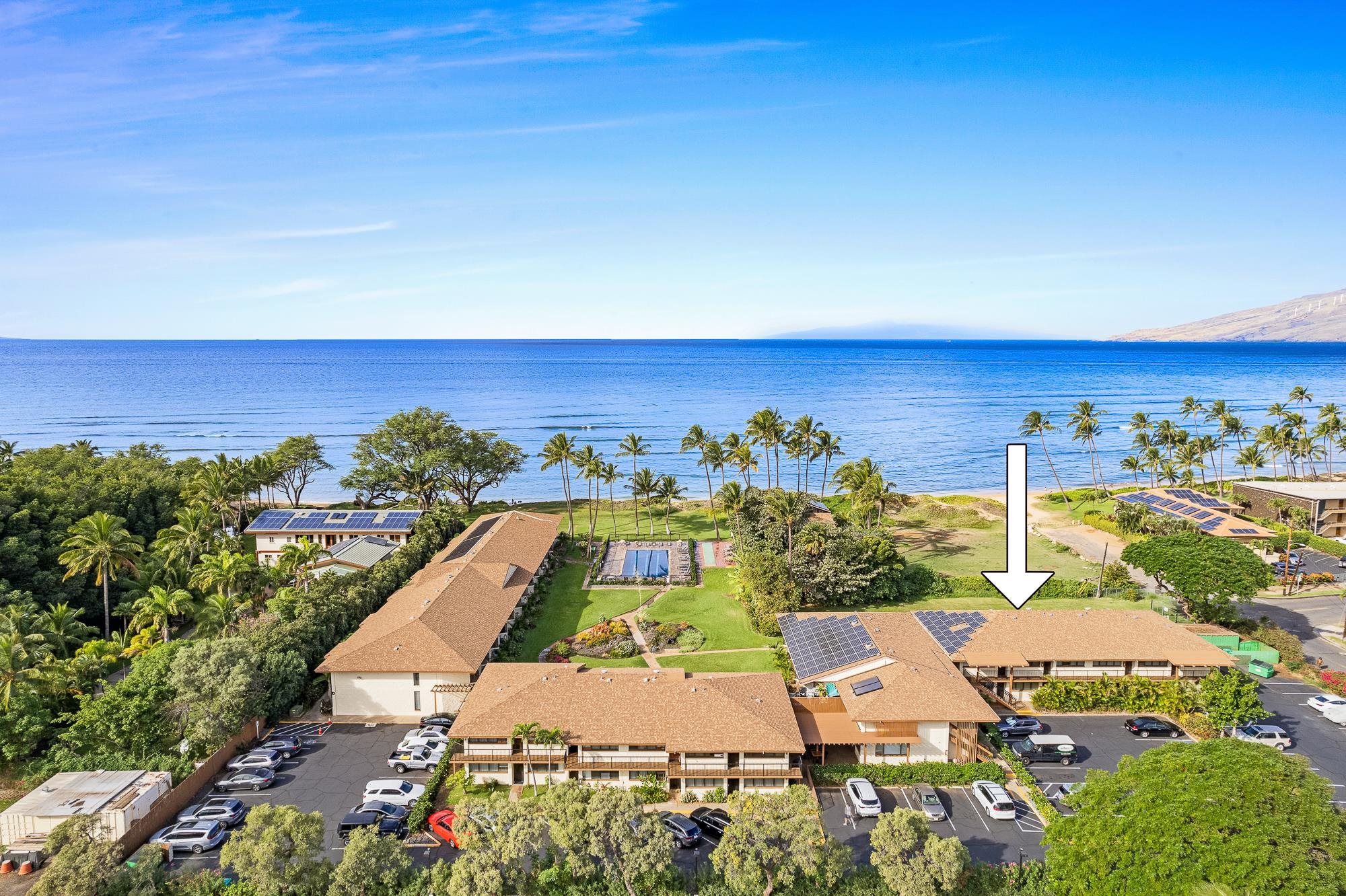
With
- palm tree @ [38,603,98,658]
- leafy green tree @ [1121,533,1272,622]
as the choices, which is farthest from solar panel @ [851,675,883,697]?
palm tree @ [38,603,98,658]

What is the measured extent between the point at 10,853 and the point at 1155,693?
1968 inches

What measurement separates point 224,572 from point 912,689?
40067 millimetres

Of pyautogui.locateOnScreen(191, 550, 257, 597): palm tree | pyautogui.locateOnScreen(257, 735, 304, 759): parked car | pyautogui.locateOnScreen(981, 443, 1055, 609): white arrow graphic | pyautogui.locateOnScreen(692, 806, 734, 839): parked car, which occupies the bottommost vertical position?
pyautogui.locateOnScreen(692, 806, 734, 839): parked car

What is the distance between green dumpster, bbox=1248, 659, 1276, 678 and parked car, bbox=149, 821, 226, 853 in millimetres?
51674

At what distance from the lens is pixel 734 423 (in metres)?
158

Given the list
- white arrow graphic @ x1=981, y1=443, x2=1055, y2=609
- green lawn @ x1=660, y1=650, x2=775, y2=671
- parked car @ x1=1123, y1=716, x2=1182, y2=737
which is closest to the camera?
white arrow graphic @ x1=981, y1=443, x2=1055, y2=609

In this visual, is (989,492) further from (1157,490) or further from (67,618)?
(67,618)

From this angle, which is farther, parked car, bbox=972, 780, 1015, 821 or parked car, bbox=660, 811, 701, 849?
parked car, bbox=972, 780, 1015, 821

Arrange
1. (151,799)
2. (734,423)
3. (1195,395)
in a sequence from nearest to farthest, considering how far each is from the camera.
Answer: (151,799)
(734,423)
(1195,395)

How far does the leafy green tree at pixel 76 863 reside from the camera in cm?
2188

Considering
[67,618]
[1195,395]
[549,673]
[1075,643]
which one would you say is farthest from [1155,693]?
[1195,395]

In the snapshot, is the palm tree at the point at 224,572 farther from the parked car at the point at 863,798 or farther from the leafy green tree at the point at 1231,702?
the leafy green tree at the point at 1231,702

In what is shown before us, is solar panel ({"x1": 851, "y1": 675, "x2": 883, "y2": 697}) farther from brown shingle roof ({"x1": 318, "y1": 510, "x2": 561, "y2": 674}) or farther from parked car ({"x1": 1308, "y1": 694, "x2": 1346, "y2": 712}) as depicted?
parked car ({"x1": 1308, "y1": 694, "x2": 1346, "y2": 712})

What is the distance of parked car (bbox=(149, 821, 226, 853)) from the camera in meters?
27.4
